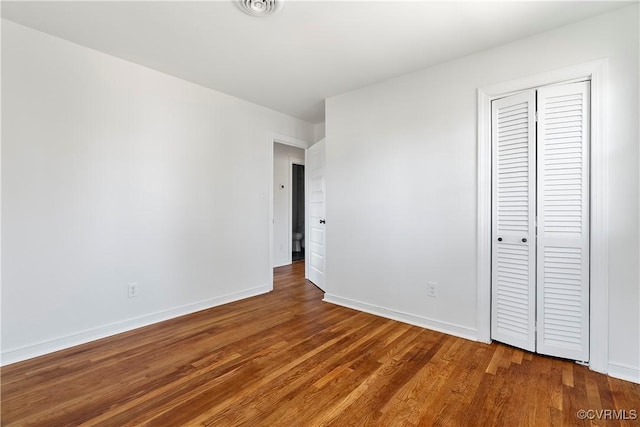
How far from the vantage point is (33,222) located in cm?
220

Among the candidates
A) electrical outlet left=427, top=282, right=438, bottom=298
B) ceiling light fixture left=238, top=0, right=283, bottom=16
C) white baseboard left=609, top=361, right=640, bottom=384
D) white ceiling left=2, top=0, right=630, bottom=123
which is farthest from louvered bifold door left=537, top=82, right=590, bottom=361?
ceiling light fixture left=238, top=0, right=283, bottom=16

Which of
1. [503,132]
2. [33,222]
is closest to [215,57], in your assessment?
[33,222]

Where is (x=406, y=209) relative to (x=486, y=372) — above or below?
above

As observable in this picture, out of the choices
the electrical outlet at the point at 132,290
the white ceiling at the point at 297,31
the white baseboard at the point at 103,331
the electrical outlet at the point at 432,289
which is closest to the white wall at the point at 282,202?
the white baseboard at the point at 103,331

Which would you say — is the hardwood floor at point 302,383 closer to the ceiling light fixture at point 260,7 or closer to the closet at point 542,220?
the closet at point 542,220

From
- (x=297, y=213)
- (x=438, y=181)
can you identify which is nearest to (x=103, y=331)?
(x=438, y=181)

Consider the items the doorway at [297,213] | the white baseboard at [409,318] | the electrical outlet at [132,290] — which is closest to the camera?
the white baseboard at [409,318]

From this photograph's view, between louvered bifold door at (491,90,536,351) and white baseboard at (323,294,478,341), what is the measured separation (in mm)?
214

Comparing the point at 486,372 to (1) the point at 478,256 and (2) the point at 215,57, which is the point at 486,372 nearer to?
(1) the point at 478,256

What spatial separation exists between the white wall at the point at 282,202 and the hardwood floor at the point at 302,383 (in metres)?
2.96

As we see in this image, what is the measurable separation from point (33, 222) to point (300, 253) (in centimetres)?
516

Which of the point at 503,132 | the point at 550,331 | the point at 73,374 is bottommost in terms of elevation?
the point at 73,374

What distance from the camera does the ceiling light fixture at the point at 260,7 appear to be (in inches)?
73.8

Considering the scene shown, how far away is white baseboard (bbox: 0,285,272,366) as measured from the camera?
2133 millimetres
